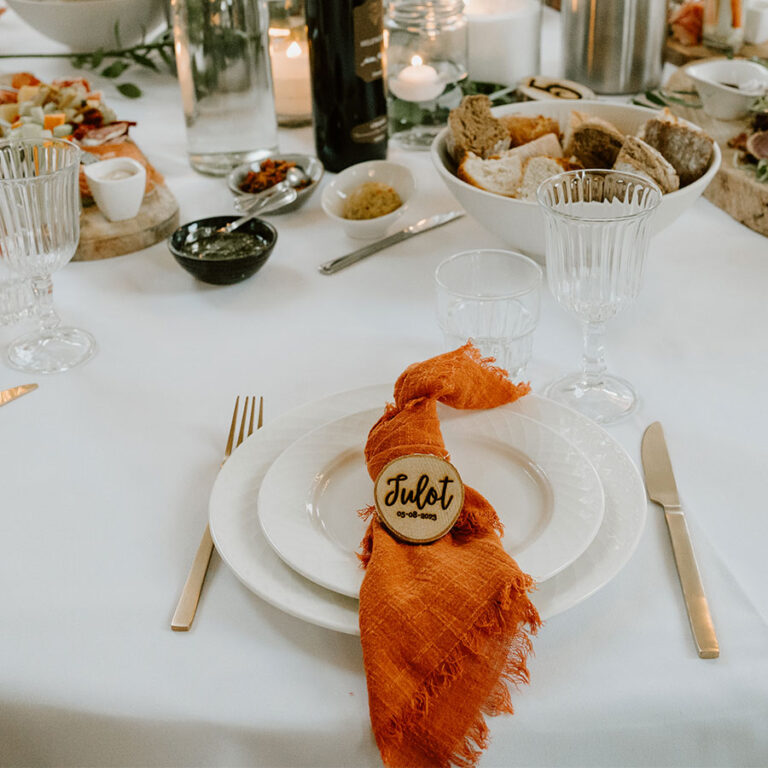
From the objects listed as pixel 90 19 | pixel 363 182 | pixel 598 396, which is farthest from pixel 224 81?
pixel 598 396

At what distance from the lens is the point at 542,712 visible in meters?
0.59

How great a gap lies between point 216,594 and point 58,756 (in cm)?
16

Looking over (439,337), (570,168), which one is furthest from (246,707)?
(570,168)

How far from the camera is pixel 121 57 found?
197 cm

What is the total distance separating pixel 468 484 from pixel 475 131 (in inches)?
24.5

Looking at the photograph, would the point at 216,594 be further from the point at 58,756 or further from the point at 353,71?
the point at 353,71

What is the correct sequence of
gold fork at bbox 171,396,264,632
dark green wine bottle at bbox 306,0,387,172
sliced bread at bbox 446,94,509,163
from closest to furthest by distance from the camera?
gold fork at bbox 171,396,264,632, sliced bread at bbox 446,94,509,163, dark green wine bottle at bbox 306,0,387,172

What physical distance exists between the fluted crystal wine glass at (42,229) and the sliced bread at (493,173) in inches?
18.7

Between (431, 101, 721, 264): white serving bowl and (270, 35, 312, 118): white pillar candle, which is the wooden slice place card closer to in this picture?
(431, 101, 721, 264): white serving bowl

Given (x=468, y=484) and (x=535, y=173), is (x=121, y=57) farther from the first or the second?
(x=468, y=484)

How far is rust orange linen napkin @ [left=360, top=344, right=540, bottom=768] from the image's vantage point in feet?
1.82

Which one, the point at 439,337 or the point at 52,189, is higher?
the point at 52,189

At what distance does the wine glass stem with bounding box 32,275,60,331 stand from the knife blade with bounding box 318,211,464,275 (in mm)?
349

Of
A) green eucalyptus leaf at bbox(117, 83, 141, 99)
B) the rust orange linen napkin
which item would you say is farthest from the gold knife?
green eucalyptus leaf at bbox(117, 83, 141, 99)
